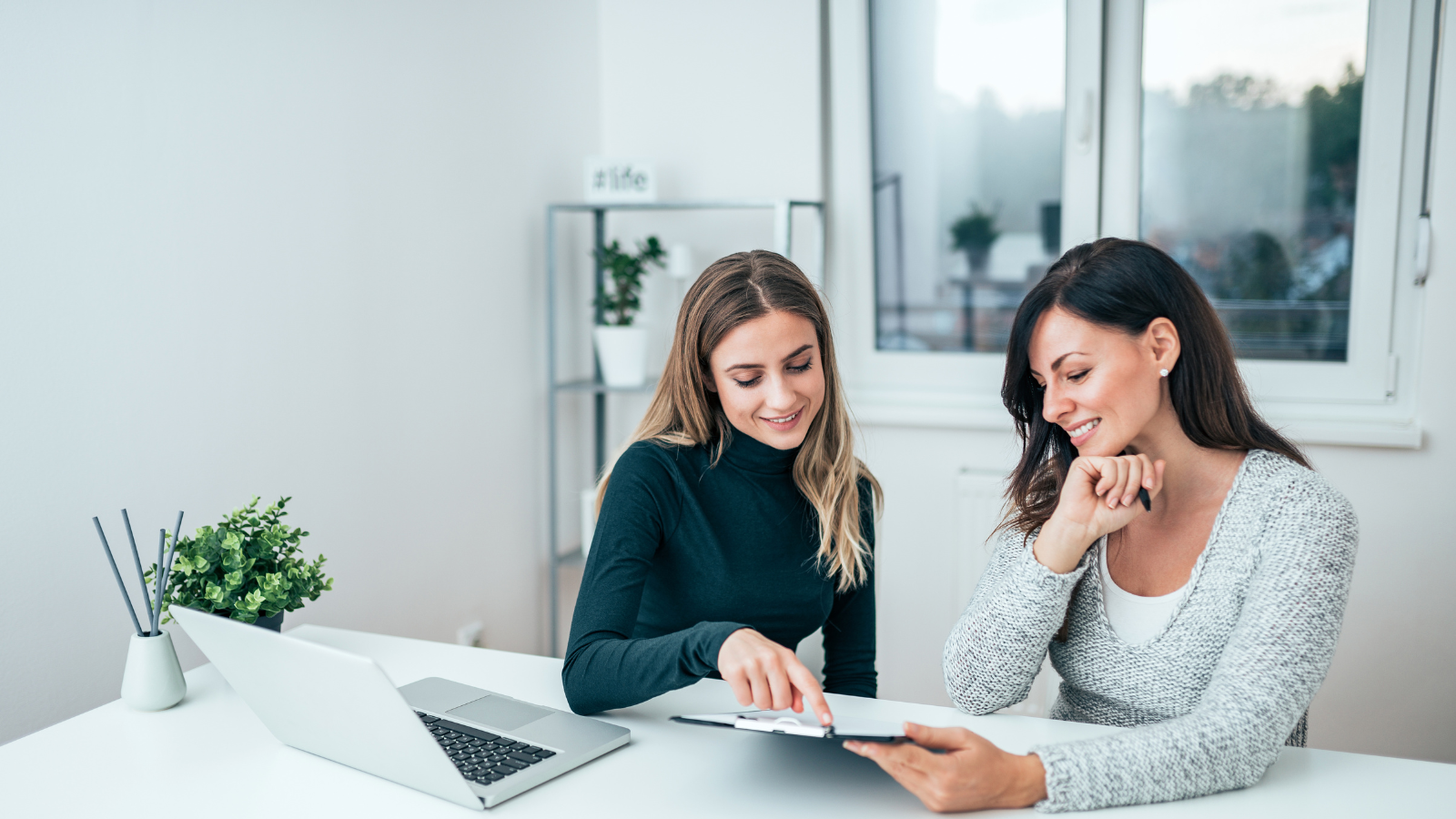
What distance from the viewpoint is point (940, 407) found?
8.84 ft

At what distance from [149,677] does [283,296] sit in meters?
0.87

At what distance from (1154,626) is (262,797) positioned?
979 mm

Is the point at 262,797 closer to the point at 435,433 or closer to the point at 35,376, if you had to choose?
the point at 35,376

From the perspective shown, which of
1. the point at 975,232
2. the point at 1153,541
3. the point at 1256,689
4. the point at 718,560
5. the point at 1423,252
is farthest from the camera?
the point at 975,232

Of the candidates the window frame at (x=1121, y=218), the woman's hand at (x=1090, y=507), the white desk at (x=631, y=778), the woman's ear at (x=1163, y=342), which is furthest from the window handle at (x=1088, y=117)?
the white desk at (x=631, y=778)

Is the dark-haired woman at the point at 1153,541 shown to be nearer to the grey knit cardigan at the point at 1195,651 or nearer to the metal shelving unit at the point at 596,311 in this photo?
the grey knit cardigan at the point at 1195,651

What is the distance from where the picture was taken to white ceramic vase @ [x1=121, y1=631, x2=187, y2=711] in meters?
1.21

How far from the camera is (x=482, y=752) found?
1055 millimetres

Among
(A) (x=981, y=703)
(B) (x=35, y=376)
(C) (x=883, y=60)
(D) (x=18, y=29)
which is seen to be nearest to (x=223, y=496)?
(B) (x=35, y=376)

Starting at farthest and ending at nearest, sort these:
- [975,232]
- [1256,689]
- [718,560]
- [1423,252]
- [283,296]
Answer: [975,232] → [1423,252] → [283,296] → [718,560] → [1256,689]

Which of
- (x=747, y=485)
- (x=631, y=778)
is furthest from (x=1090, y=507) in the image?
(x=631, y=778)

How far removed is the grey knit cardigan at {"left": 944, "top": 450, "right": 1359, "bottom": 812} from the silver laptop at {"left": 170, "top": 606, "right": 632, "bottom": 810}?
1.49ft

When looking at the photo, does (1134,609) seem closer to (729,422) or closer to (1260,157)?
(729,422)

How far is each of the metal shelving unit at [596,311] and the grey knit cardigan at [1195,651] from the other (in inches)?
54.7
